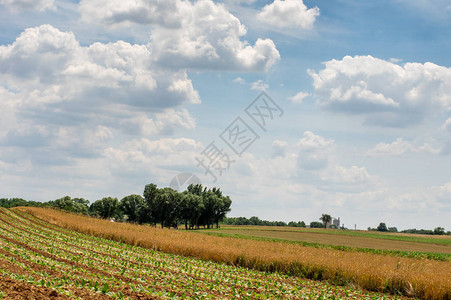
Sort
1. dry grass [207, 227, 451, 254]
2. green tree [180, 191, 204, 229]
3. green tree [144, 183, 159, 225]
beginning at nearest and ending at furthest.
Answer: dry grass [207, 227, 451, 254], green tree [144, 183, 159, 225], green tree [180, 191, 204, 229]

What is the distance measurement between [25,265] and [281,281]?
45.5 feet

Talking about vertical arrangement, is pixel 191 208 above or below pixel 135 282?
Answer: above

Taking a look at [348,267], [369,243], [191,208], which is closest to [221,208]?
[191,208]

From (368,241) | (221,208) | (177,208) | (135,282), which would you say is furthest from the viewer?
(221,208)

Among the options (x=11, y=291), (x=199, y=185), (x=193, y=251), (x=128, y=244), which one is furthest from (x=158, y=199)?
(x=11, y=291)

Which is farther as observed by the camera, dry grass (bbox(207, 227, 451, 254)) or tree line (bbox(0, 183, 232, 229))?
tree line (bbox(0, 183, 232, 229))

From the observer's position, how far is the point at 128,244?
1618 inches

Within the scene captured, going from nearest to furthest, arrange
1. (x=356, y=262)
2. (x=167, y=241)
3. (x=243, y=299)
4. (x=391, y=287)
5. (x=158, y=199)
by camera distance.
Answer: (x=243, y=299) < (x=391, y=287) < (x=356, y=262) < (x=167, y=241) < (x=158, y=199)

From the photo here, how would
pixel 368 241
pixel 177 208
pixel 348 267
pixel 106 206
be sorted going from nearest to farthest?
1. pixel 348 267
2. pixel 368 241
3. pixel 177 208
4. pixel 106 206

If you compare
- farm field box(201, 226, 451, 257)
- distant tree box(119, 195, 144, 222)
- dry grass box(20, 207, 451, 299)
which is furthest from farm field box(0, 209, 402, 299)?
distant tree box(119, 195, 144, 222)

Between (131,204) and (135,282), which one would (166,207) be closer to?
(131,204)

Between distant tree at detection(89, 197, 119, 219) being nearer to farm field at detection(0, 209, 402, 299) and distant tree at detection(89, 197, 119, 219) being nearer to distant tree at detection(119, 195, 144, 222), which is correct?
distant tree at detection(119, 195, 144, 222)

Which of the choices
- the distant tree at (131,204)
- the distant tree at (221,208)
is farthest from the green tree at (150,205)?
the distant tree at (221,208)

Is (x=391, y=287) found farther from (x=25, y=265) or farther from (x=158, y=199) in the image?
(x=158, y=199)
